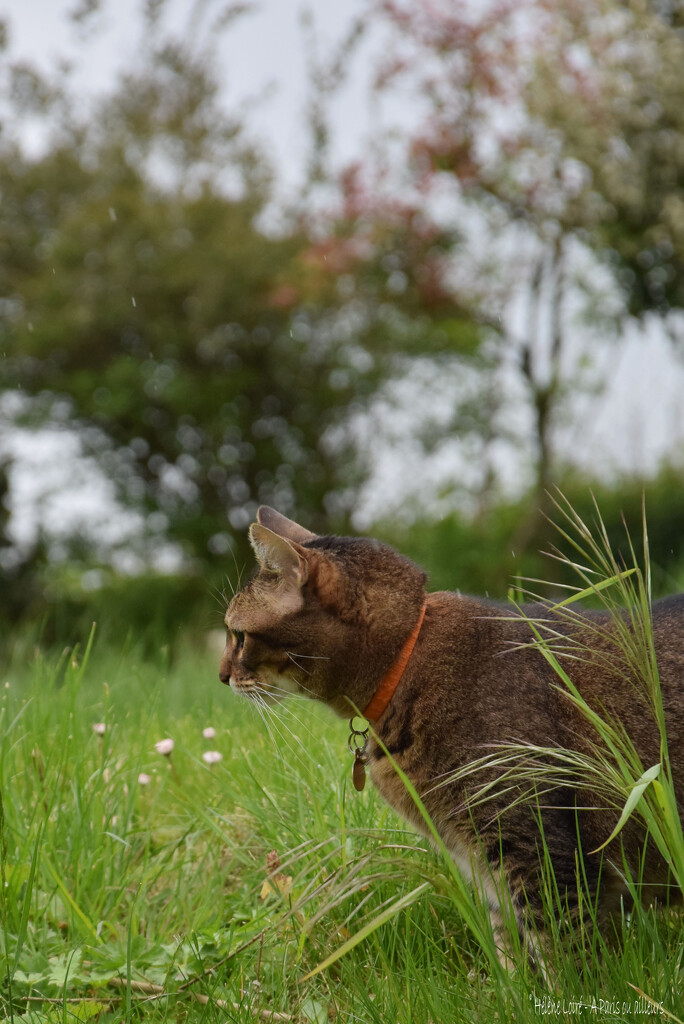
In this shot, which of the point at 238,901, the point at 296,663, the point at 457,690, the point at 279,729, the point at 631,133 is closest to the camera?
the point at 457,690

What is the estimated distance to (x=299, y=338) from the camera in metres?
13.1

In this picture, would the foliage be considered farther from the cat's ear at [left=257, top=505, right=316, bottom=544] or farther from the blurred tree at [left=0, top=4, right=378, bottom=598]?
the cat's ear at [left=257, top=505, right=316, bottom=544]

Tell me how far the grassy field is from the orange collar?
0.23m

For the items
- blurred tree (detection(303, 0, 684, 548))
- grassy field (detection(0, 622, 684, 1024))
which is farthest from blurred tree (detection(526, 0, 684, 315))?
grassy field (detection(0, 622, 684, 1024))

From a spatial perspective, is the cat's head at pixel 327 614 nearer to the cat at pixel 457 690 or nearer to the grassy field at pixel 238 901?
the cat at pixel 457 690

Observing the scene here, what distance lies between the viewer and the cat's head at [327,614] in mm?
2748

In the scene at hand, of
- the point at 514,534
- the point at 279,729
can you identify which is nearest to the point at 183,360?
the point at 514,534

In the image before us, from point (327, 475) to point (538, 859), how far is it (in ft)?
34.9

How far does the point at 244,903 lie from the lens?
10.1ft

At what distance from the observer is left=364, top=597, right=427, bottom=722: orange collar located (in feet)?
8.91

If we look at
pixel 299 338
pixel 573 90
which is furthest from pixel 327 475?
pixel 573 90

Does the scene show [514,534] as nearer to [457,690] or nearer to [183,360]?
[183,360]

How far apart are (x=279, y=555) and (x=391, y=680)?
1.45 ft

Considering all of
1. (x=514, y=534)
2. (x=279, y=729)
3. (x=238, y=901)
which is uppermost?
(x=279, y=729)
